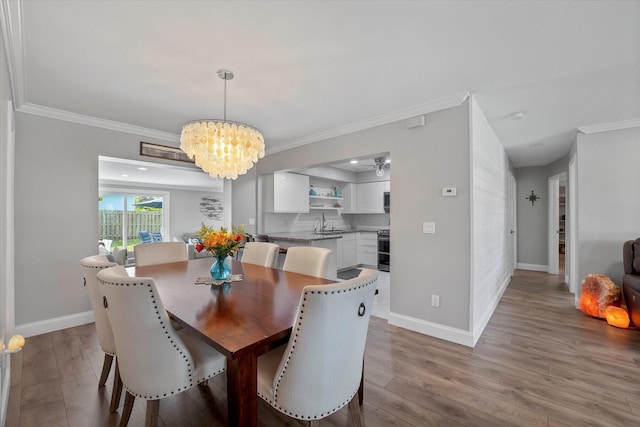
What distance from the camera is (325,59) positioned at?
2.03 meters

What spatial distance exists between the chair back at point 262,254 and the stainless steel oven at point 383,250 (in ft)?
11.6

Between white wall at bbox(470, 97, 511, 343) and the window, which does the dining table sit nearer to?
white wall at bbox(470, 97, 511, 343)

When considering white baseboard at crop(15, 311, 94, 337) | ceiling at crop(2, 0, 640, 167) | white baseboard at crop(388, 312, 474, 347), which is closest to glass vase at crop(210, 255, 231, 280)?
ceiling at crop(2, 0, 640, 167)

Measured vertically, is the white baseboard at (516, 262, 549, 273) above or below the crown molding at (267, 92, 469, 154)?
below

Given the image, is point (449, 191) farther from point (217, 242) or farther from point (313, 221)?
point (313, 221)

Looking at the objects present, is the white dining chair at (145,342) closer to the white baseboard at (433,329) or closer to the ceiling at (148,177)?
the white baseboard at (433,329)

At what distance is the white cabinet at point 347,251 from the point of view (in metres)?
5.78

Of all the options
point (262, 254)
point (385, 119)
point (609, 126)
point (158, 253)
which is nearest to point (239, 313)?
point (262, 254)

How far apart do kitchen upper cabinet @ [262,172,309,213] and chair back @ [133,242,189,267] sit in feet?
6.59

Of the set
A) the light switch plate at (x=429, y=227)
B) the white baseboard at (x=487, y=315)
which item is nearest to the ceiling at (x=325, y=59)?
the light switch plate at (x=429, y=227)

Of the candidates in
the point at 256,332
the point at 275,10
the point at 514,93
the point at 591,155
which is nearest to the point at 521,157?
the point at 591,155

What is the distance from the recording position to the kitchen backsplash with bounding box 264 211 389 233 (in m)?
5.32

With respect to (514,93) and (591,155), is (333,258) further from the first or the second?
(591,155)

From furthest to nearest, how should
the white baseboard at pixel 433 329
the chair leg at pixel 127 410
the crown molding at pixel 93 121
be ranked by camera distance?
the crown molding at pixel 93 121, the white baseboard at pixel 433 329, the chair leg at pixel 127 410
